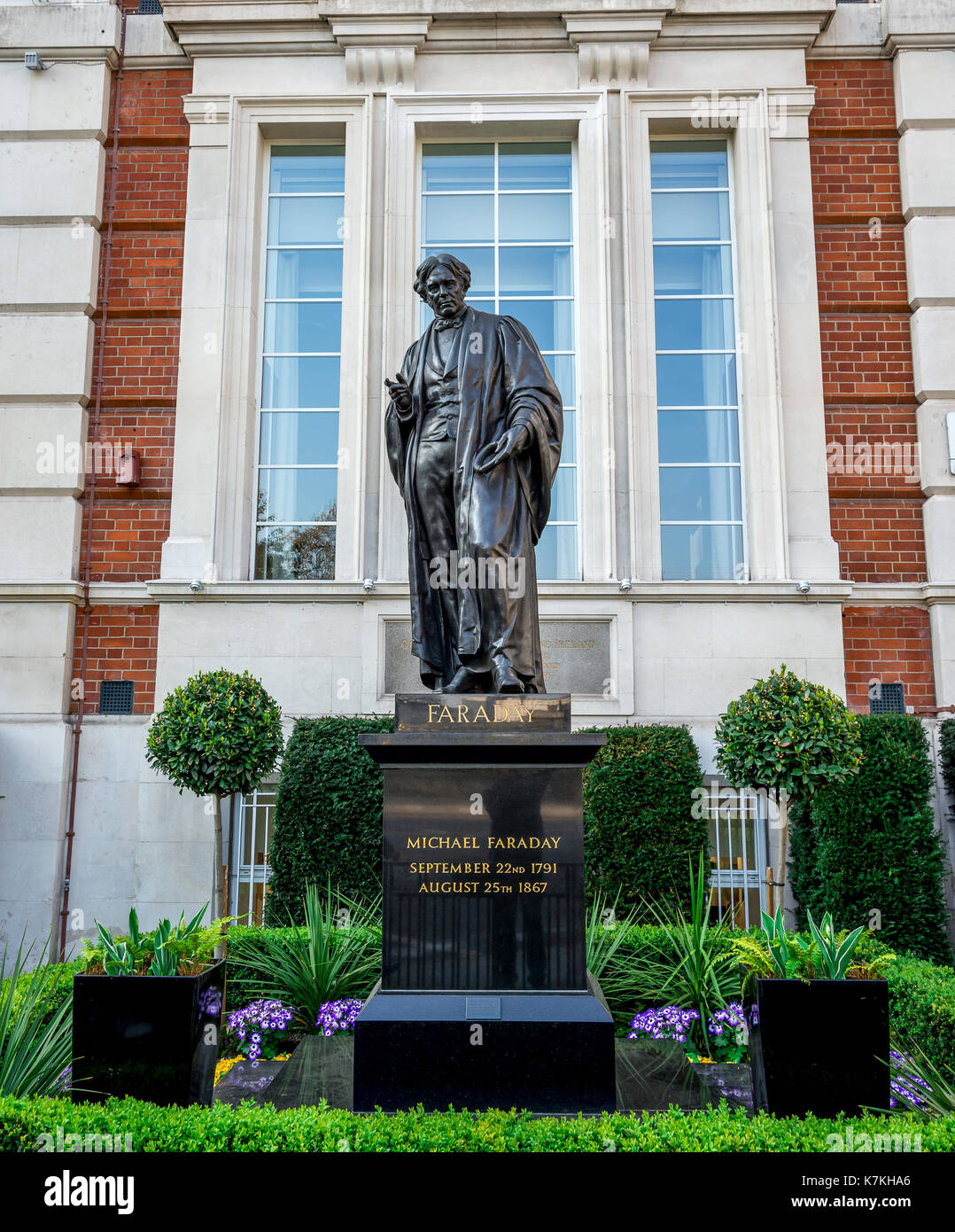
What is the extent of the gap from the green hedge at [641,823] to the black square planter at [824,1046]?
13.5 ft

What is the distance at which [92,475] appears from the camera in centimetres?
1082

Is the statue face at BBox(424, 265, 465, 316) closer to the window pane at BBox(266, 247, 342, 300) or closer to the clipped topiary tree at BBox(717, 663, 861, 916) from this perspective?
the clipped topiary tree at BBox(717, 663, 861, 916)

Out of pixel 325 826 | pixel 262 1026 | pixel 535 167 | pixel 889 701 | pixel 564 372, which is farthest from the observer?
pixel 535 167

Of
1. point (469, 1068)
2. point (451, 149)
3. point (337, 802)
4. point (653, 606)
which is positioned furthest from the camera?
point (451, 149)

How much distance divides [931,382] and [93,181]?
9613 mm

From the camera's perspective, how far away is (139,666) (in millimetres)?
10562

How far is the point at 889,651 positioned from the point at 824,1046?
6.90 metres

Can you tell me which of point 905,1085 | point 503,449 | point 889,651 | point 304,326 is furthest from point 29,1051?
point 889,651

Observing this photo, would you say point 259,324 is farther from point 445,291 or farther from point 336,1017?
point 336,1017

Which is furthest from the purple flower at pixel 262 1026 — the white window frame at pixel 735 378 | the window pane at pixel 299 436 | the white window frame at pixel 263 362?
the window pane at pixel 299 436

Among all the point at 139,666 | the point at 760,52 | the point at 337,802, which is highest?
the point at 760,52

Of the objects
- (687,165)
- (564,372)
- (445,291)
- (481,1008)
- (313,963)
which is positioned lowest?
(313,963)
